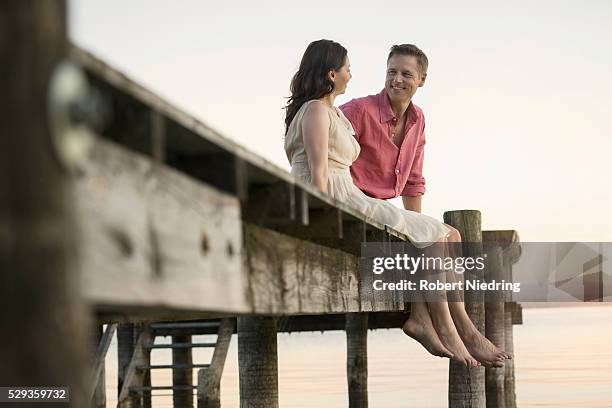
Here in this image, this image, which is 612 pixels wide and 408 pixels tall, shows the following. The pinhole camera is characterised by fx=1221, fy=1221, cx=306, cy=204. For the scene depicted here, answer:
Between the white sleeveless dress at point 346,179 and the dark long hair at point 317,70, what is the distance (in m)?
0.09

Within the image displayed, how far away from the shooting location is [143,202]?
8.23 ft

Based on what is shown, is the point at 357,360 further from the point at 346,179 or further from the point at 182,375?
the point at 346,179

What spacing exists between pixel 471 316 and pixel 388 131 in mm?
2193

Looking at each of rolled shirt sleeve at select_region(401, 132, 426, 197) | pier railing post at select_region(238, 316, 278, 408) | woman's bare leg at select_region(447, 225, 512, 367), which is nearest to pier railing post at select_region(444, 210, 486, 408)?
rolled shirt sleeve at select_region(401, 132, 426, 197)

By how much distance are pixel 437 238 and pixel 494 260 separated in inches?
127

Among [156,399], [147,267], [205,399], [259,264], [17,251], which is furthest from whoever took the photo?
[156,399]

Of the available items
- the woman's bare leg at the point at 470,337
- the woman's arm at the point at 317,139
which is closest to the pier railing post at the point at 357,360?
the woman's bare leg at the point at 470,337

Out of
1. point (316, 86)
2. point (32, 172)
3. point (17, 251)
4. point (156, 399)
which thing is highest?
point (316, 86)

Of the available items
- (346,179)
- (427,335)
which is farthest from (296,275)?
(427,335)

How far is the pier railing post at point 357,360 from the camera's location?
15.4 m

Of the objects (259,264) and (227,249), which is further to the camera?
(259,264)

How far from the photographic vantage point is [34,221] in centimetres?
150

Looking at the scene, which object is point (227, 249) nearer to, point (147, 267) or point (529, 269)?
point (147, 267)

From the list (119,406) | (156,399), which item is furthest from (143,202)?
(156,399)
